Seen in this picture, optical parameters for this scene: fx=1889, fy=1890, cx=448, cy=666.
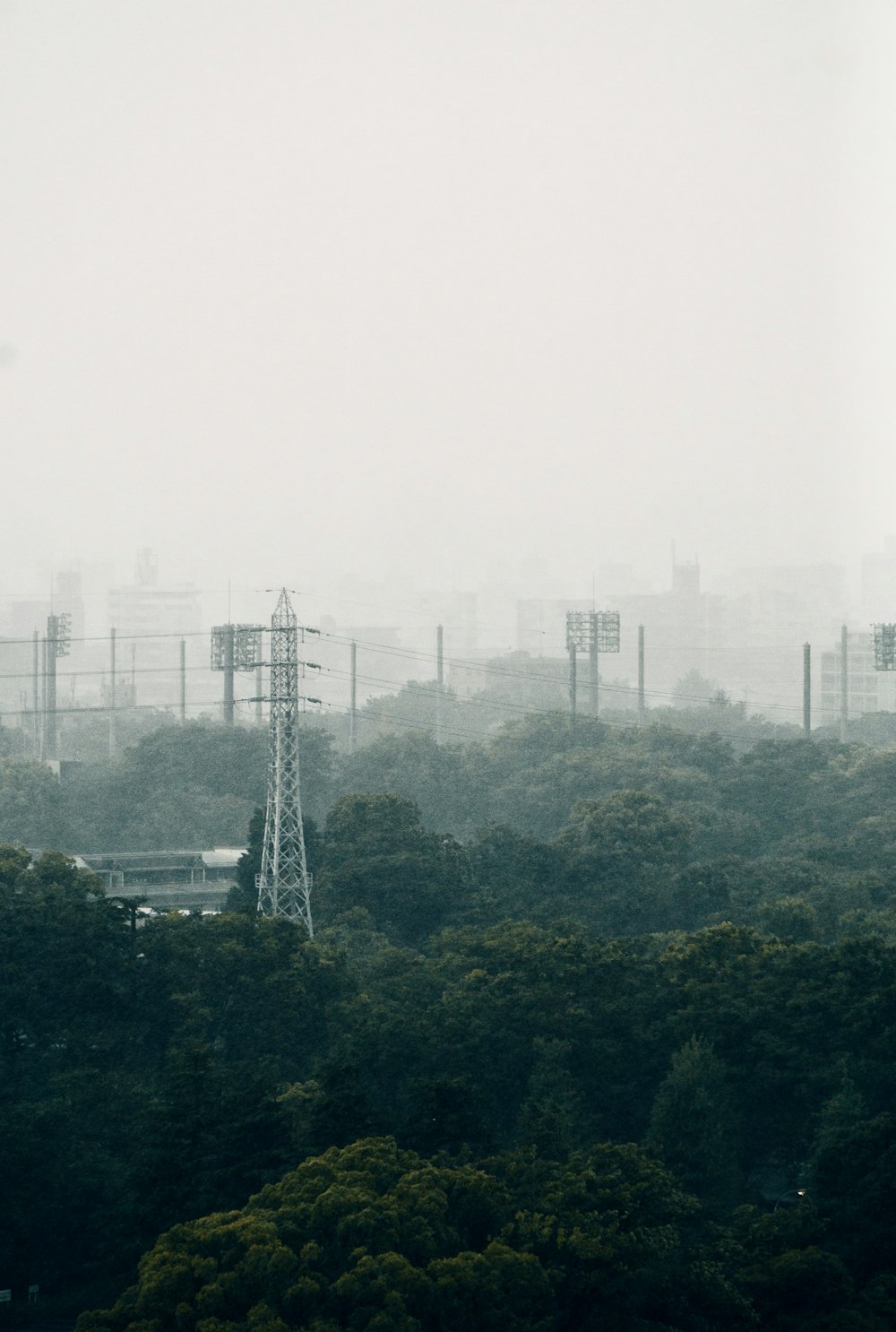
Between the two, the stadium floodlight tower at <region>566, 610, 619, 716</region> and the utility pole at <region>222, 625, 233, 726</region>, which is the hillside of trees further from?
the stadium floodlight tower at <region>566, 610, 619, 716</region>

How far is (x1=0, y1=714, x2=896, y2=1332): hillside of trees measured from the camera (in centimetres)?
1532

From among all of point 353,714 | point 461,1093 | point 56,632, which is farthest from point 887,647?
point 461,1093

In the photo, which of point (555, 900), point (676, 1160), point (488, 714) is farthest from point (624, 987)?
point (488, 714)

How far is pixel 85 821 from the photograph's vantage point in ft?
164

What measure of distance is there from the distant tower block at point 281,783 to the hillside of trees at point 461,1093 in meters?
1.15

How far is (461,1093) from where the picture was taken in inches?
725

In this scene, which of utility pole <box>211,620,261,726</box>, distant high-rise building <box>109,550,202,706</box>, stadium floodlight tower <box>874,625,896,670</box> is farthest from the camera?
distant high-rise building <box>109,550,202,706</box>

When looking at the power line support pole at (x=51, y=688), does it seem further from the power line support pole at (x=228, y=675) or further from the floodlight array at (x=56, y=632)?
the power line support pole at (x=228, y=675)

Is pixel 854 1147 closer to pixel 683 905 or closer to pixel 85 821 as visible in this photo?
pixel 683 905

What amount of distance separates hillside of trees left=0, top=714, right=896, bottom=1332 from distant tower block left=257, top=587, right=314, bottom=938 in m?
1.15

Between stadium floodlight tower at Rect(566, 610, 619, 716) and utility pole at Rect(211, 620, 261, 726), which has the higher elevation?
stadium floodlight tower at Rect(566, 610, 619, 716)

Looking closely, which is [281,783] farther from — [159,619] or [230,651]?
[159,619]

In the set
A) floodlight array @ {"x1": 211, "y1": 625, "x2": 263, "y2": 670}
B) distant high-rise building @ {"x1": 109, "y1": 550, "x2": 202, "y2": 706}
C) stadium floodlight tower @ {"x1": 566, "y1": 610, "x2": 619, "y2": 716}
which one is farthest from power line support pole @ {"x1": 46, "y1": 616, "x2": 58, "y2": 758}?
distant high-rise building @ {"x1": 109, "y1": 550, "x2": 202, "y2": 706}

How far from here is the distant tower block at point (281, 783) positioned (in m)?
27.8
